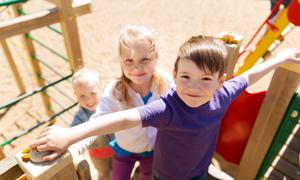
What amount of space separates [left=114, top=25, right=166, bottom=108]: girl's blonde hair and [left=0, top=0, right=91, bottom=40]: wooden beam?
1100mm

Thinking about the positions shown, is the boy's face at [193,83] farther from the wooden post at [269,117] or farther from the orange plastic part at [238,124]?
the orange plastic part at [238,124]

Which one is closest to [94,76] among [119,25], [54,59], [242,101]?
[242,101]

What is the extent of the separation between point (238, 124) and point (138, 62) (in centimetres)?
92

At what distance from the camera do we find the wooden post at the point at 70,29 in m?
2.37

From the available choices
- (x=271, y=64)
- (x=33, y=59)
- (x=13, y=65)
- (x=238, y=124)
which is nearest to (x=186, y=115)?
(x=271, y=64)

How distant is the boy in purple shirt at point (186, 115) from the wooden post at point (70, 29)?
1468 mm

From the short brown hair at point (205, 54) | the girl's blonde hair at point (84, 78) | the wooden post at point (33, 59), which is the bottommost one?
the wooden post at point (33, 59)

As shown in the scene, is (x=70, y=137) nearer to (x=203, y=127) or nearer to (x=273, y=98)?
(x=203, y=127)

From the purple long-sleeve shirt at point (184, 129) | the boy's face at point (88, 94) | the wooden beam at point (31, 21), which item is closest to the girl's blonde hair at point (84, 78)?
the boy's face at point (88, 94)

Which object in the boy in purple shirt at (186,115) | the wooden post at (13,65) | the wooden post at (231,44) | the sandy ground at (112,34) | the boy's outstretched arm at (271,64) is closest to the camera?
the boy in purple shirt at (186,115)

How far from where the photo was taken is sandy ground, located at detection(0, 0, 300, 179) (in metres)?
4.07

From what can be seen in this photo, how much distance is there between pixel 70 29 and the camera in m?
2.48

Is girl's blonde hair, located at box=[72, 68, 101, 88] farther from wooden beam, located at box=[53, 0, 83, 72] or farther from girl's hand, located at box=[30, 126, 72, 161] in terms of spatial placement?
girl's hand, located at box=[30, 126, 72, 161]

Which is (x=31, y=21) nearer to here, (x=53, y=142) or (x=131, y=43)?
(x=131, y=43)
